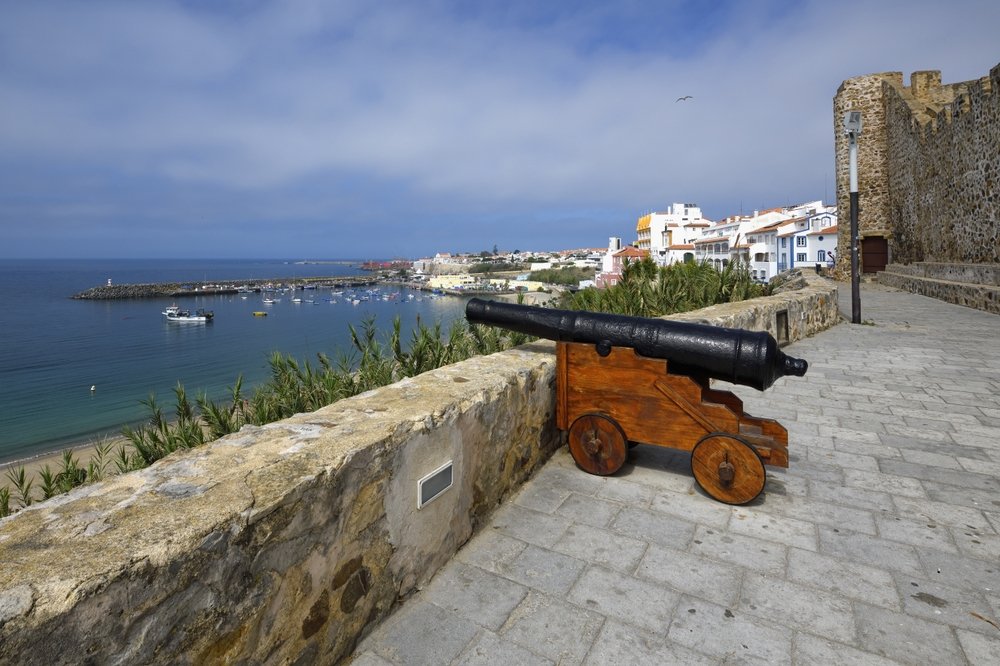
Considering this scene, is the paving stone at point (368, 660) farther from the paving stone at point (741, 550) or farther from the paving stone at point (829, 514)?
the paving stone at point (829, 514)

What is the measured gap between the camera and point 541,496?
320 cm

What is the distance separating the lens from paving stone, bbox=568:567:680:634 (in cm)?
217

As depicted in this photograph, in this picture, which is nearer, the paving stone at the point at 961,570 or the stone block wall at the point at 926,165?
the paving stone at the point at 961,570

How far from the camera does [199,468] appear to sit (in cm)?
180

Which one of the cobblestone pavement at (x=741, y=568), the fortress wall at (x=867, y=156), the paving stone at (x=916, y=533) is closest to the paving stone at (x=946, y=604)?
the cobblestone pavement at (x=741, y=568)

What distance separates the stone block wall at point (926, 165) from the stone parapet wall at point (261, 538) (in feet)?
55.8

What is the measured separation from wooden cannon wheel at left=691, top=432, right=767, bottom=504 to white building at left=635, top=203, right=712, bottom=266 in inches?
2558

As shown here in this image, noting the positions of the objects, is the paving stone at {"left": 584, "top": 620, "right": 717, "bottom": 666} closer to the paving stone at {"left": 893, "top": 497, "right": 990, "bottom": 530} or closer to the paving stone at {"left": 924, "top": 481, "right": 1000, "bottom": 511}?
the paving stone at {"left": 893, "top": 497, "right": 990, "bottom": 530}

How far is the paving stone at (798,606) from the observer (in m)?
2.11

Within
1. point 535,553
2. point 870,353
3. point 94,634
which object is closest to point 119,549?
point 94,634

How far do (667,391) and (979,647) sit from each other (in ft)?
5.17

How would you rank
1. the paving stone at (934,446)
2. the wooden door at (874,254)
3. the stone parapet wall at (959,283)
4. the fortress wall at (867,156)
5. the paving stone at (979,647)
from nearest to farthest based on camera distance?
the paving stone at (979,647) → the paving stone at (934,446) → the stone parapet wall at (959,283) → the fortress wall at (867,156) → the wooden door at (874,254)

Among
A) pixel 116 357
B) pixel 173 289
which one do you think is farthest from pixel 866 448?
pixel 173 289

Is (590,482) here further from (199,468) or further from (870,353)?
(870,353)
